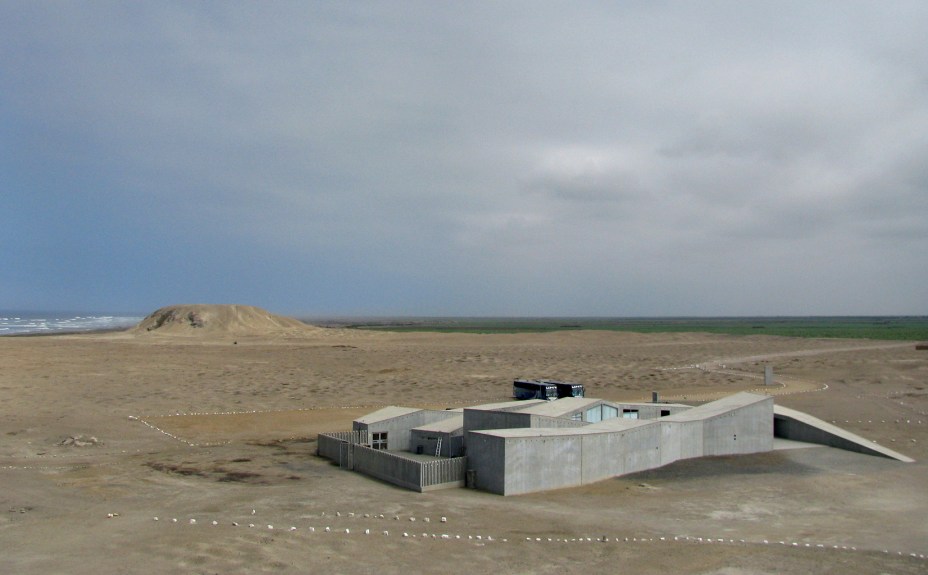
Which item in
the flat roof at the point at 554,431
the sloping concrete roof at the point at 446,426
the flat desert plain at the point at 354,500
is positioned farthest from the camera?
the sloping concrete roof at the point at 446,426

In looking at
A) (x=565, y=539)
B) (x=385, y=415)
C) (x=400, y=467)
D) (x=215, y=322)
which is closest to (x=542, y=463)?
(x=400, y=467)

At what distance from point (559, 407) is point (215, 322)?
91457 millimetres

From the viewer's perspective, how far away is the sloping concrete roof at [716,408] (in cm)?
2765

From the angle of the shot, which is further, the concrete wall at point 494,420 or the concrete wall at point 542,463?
the concrete wall at point 494,420

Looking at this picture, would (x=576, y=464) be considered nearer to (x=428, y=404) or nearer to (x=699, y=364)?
(x=428, y=404)

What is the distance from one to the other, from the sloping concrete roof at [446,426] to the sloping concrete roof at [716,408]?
7.35 m

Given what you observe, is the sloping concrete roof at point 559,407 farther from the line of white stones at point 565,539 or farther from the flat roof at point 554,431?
the line of white stones at point 565,539

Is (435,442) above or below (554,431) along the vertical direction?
below

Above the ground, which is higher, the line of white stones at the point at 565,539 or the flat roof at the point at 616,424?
the flat roof at the point at 616,424

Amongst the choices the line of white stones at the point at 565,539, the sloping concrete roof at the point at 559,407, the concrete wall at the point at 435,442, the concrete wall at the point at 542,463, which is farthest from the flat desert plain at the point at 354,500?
the sloping concrete roof at the point at 559,407

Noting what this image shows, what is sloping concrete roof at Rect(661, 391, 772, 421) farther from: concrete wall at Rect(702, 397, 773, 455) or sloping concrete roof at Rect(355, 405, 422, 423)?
sloping concrete roof at Rect(355, 405, 422, 423)

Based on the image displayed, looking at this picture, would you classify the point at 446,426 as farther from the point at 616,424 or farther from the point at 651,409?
the point at 651,409

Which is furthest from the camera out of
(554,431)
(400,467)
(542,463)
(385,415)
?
(385,415)

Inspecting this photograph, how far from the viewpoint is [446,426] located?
91.4ft
